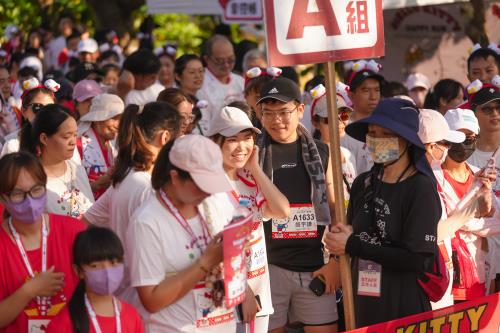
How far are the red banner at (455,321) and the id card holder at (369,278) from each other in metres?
0.20

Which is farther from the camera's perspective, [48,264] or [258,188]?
[258,188]

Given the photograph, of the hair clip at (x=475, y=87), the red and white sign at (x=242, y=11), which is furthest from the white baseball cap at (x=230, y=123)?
the red and white sign at (x=242, y=11)

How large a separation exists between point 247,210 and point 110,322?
0.89m

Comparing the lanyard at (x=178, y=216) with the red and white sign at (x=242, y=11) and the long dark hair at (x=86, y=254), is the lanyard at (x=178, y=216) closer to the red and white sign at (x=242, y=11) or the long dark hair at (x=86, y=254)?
the long dark hair at (x=86, y=254)

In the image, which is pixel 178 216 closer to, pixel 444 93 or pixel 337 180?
pixel 337 180

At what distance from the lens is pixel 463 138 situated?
244 inches

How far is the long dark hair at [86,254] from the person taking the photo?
4113 mm

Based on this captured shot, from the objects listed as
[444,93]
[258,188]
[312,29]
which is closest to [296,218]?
[258,188]

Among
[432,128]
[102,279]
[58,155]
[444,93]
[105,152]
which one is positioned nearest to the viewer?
[102,279]

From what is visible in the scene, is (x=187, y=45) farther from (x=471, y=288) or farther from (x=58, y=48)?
(x=471, y=288)

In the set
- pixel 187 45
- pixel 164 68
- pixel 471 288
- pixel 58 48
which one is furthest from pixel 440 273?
pixel 187 45

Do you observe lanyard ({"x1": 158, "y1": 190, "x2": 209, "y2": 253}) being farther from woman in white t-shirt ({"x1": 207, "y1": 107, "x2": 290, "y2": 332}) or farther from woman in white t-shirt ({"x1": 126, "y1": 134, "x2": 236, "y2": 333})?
woman in white t-shirt ({"x1": 207, "y1": 107, "x2": 290, "y2": 332})

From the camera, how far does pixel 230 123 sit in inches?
214

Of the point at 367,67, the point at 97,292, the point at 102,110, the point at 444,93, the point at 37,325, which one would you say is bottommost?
the point at 37,325
